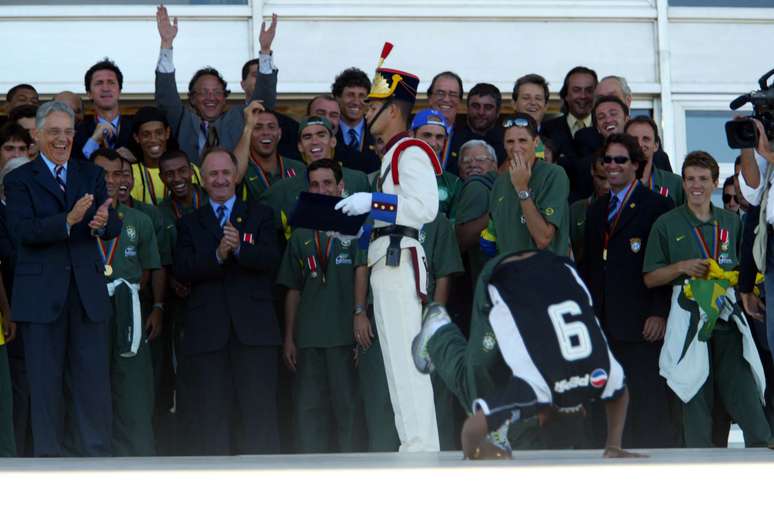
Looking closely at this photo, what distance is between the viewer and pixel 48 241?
23.8 feet

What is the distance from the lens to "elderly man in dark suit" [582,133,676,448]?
8039mm

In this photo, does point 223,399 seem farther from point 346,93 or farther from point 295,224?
point 346,93

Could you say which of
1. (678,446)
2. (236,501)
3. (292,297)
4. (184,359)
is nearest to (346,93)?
(292,297)

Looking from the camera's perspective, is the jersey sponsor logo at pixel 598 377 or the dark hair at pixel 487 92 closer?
the jersey sponsor logo at pixel 598 377

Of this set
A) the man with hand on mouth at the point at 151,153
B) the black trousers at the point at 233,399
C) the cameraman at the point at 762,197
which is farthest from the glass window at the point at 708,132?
the cameraman at the point at 762,197

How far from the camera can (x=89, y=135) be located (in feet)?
28.9

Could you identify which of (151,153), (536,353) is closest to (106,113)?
(151,153)

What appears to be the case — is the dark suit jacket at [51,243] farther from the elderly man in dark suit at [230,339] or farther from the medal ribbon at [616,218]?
the medal ribbon at [616,218]

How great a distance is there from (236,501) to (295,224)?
2.88 m

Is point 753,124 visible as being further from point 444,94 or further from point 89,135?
point 89,135

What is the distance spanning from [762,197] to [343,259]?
2.72 metres

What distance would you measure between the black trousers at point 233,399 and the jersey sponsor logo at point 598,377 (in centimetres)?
305

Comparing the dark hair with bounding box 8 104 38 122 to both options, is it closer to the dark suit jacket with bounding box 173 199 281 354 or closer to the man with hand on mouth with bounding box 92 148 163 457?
the man with hand on mouth with bounding box 92 148 163 457

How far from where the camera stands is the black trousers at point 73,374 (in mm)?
7141
